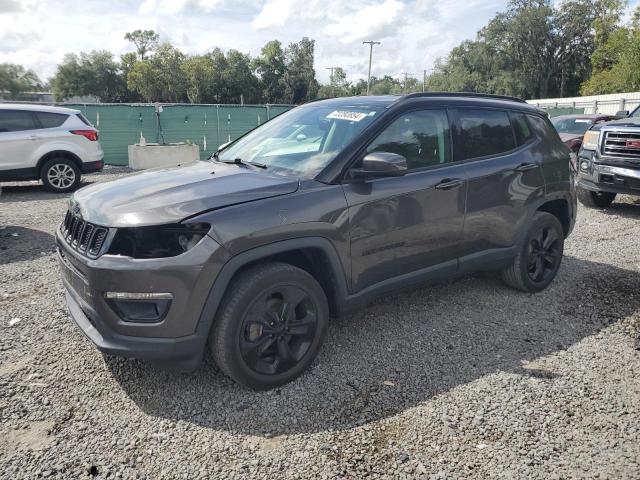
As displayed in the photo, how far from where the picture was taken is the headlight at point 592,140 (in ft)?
27.2

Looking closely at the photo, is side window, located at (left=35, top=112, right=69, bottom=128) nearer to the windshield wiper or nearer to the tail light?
the tail light

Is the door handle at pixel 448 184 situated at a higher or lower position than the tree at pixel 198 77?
lower

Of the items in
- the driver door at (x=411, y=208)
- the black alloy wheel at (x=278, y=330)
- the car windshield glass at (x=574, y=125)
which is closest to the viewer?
the black alloy wheel at (x=278, y=330)

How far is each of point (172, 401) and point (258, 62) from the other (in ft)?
237

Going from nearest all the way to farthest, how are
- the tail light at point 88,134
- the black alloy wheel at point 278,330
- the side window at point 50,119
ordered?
the black alloy wheel at point 278,330 → the side window at point 50,119 → the tail light at point 88,134

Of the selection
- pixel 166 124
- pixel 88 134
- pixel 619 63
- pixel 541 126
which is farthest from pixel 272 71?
pixel 541 126

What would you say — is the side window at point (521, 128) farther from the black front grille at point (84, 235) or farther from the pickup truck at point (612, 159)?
the pickup truck at point (612, 159)

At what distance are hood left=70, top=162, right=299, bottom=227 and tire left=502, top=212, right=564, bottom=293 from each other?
246 centimetres

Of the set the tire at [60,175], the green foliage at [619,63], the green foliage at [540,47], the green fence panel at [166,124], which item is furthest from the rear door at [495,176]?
the green foliage at [540,47]

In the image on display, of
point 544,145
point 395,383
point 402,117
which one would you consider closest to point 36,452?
point 395,383

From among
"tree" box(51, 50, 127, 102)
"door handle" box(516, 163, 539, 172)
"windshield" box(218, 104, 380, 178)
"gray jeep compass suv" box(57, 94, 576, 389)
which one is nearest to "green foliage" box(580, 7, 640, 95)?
"door handle" box(516, 163, 539, 172)

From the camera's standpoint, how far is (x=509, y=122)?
4375mm

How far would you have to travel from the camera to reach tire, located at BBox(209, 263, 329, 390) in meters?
2.77

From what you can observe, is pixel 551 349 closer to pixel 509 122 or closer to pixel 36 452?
pixel 509 122
